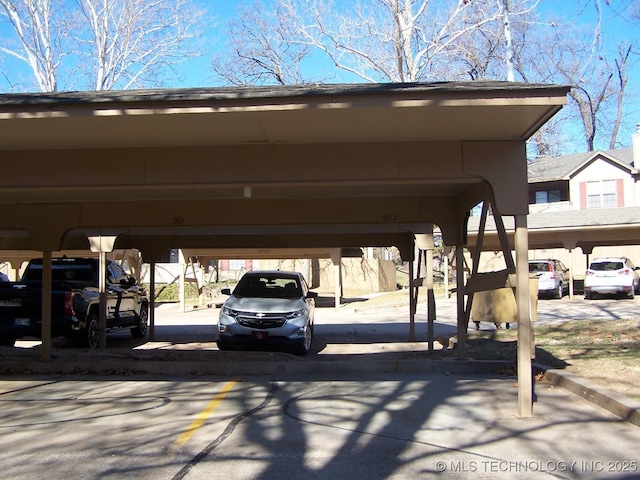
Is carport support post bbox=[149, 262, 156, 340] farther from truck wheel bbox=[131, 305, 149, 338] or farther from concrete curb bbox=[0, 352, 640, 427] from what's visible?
concrete curb bbox=[0, 352, 640, 427]

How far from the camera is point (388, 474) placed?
5008mm

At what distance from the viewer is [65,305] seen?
12180 millimetres

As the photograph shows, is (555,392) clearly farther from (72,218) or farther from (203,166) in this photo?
(72,218)

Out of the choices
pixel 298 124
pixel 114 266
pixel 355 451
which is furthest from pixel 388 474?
pixel 114 266

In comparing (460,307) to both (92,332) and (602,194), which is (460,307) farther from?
(602,194)

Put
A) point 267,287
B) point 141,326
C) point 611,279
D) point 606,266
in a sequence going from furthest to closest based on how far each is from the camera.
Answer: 1. point 606,266
2. point 611,279
3. point 141,326
4. point 267,287

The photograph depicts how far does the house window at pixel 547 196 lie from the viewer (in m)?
40.9

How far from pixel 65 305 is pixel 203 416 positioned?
6364mm

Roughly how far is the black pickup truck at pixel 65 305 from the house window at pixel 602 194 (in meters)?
32.2

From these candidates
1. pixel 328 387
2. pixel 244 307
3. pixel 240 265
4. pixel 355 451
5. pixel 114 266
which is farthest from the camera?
pixel 240 265

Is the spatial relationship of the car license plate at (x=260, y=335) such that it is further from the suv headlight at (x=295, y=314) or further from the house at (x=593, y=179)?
the house at (x=593, y=179)

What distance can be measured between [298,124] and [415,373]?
497cm

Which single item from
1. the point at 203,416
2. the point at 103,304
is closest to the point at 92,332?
the point at 103,304

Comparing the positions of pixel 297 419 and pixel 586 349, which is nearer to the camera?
pixel 297 419
